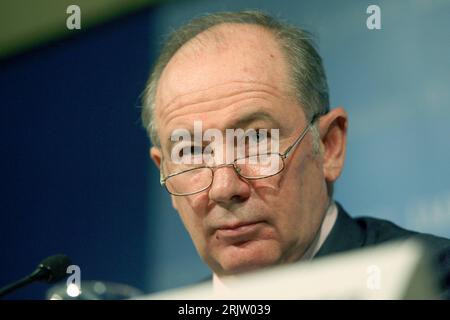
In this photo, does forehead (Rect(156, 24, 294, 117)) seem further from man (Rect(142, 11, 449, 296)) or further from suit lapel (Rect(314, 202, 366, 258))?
suit lapel (Rect(314, 202, 366, 258))

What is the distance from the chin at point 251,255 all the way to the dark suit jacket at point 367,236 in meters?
0.12

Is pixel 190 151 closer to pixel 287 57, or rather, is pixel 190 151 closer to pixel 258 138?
pixel 258 138

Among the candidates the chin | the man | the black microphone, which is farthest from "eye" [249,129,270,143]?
the black microphone

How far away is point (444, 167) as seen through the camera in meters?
2.08

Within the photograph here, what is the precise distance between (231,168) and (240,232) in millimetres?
150

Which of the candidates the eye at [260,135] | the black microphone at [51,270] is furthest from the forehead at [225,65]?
the black microphone at [51,270]

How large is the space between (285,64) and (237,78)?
0.13 meters

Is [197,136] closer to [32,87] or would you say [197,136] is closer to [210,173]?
[210,173]

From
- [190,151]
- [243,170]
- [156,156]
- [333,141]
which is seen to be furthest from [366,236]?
[156,156]

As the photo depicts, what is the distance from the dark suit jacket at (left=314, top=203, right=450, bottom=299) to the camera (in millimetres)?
2000

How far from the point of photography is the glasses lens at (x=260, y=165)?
2035 mm

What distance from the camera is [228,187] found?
2006mm

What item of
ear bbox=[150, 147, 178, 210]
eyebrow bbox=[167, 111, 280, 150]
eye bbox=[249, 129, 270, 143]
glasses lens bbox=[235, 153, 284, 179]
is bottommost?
glasses lens bbox=[235, 153, 284, 179]

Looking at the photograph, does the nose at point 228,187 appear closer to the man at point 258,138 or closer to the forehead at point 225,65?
the man at point 258,138
